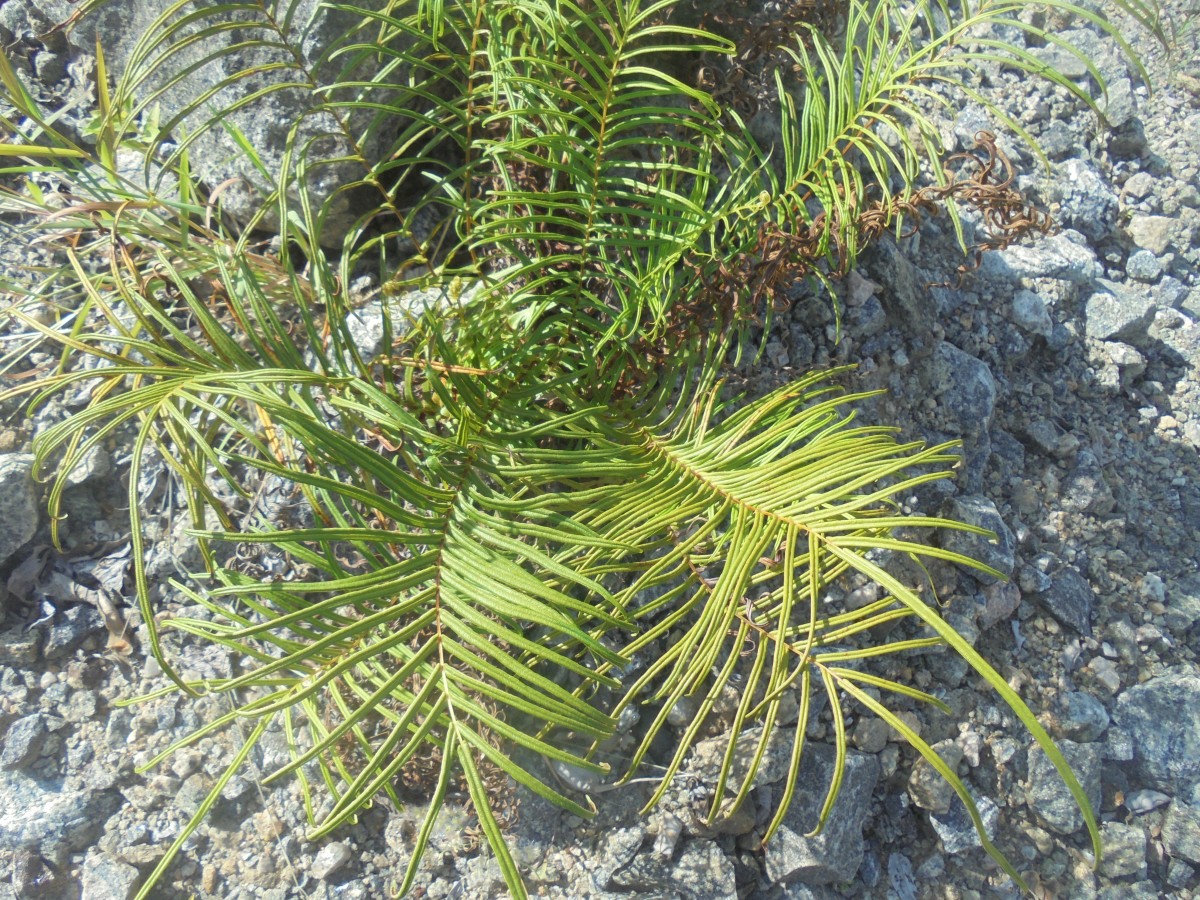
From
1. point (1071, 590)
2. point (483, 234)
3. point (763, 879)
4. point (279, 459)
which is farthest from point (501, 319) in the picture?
point (1071, 590)

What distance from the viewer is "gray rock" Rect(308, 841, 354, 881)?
103cm

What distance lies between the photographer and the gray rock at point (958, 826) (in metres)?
1.05

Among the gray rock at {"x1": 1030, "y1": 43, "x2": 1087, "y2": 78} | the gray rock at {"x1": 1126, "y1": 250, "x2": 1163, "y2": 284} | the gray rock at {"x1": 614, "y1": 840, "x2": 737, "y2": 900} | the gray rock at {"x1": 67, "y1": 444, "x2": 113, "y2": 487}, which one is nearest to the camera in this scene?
the gray rock at {"x1": 614, "y1": 840, "x2": 737, "y2": 900}

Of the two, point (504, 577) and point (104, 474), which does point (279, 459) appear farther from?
point (504, 577)

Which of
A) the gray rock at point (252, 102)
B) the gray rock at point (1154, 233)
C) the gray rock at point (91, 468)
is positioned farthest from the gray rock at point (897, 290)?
the gray rock at point (91, 468)

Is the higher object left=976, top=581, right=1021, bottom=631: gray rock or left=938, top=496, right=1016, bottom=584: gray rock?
left=938, top=496, right=1016, bottom=584: gray rock

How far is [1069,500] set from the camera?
1.28 m

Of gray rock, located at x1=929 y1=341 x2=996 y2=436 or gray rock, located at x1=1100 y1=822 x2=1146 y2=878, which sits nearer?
gray rock, located at x1=1100 y1=822 x2=1146 y2=878

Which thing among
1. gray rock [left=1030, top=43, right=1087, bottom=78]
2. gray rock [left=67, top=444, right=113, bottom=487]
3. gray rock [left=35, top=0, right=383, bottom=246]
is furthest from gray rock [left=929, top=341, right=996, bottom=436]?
gray rock [left=67, top=444, right=113, bottom=487]

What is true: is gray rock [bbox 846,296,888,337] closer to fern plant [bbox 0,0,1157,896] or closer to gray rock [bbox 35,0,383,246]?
fern plant [bbox 0,0,1157,896]

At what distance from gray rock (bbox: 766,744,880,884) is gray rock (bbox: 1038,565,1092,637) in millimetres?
368

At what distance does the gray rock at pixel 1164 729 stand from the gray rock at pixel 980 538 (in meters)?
0.24

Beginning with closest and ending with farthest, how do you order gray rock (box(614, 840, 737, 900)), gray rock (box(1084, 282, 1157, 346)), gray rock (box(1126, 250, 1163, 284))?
gray rock (box(614, 840, 737, 900))
gray rock (box(1084, 282, 1157, 346))
gray rock (box(1126, 250, 1163, 284))

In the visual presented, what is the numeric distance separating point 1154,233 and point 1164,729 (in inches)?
36.4
